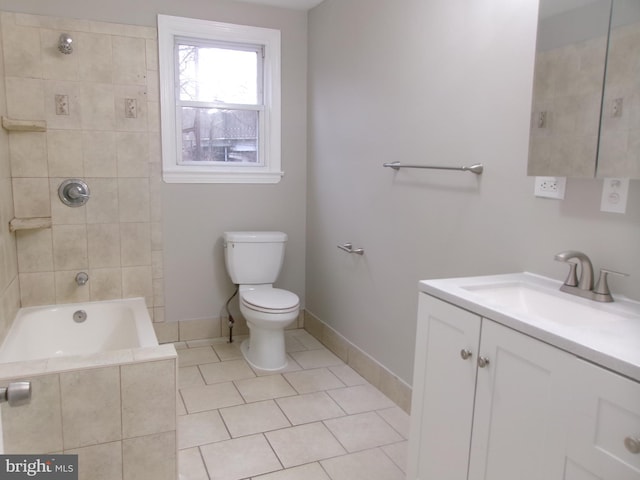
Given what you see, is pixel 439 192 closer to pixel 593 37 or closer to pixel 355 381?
pixel 593 37

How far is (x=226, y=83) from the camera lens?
356cm

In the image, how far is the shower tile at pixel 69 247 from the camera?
3123mm

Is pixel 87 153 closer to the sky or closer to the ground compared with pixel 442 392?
closer to the sky

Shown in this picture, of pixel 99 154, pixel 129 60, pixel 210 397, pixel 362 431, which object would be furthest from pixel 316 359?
pixel 129 60

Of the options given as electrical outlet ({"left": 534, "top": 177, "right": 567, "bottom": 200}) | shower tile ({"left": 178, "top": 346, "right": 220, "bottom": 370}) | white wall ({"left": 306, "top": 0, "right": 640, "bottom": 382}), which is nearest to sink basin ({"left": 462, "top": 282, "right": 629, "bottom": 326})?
white wall ({"left": 306, "top": 0, "right": 640, "bottom": 382})

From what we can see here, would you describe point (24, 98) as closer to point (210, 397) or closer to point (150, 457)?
point (210, 397)

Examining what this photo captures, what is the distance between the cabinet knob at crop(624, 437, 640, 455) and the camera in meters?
1.03

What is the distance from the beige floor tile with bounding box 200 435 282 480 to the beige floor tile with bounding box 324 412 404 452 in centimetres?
36

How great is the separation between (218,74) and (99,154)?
39.3 inches

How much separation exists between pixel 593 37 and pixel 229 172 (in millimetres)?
2471

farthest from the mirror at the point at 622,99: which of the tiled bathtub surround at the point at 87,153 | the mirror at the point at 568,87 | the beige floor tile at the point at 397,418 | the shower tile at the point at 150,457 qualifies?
the tiled bathtub surround at the point at 87,153

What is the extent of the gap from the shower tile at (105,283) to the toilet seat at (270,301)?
853mm

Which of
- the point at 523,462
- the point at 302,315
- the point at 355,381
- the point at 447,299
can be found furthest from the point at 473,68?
the point at 302,315

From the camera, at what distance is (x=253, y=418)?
2582 mm
